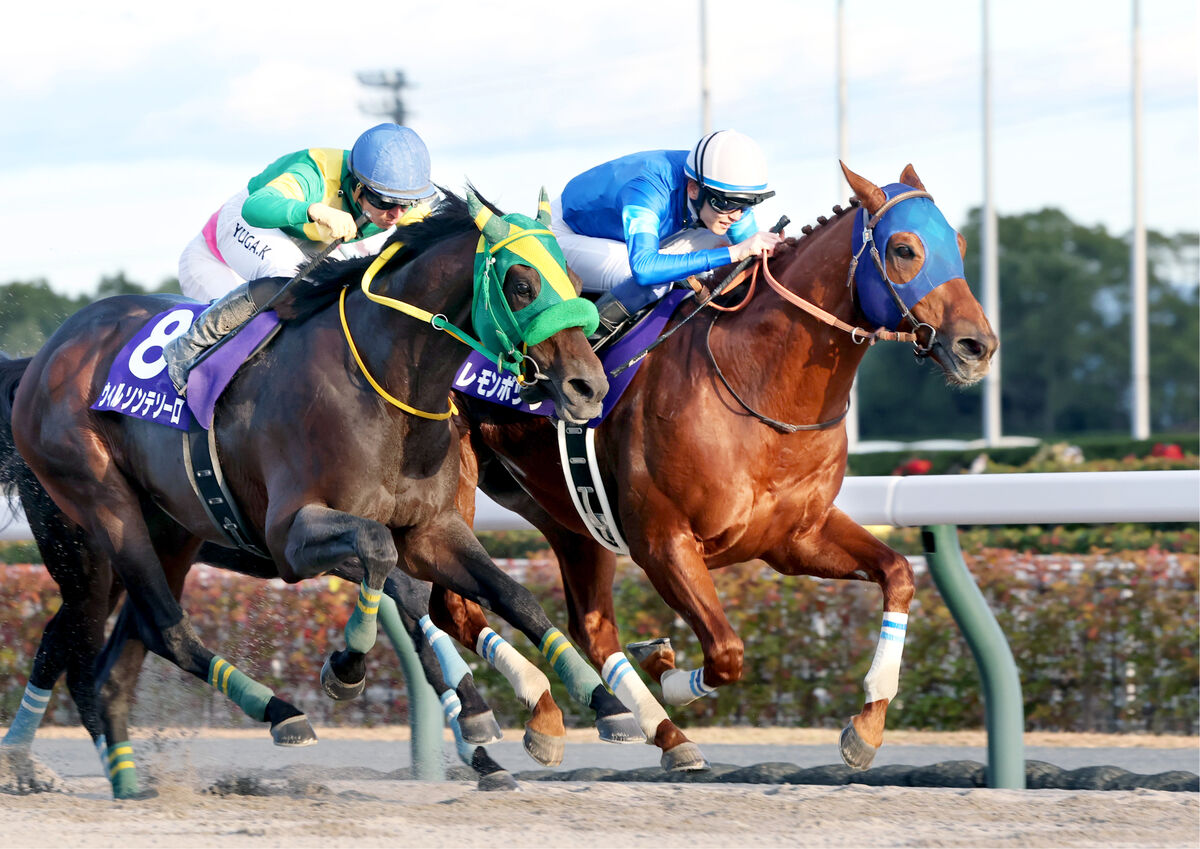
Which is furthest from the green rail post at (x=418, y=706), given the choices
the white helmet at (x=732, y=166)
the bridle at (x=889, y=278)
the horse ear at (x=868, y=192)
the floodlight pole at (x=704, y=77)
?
the floodlight pole at (x=704, y=77)

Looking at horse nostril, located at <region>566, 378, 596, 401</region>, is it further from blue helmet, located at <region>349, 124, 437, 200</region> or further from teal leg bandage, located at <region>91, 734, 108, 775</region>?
teal leg bandage, located at <region>91, 734, 108, 775</region>

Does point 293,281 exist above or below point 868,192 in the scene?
below

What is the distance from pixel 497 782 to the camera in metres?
4.43

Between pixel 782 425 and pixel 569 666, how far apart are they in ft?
2.85

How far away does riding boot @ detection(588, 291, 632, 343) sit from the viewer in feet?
14.3

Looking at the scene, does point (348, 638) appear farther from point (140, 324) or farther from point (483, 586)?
point (140, 324)

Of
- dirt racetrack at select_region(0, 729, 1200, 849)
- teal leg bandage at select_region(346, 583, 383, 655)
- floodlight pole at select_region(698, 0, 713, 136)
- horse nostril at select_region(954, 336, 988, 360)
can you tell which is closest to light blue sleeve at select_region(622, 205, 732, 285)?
horse nostril at select_region(954, 336, 988, 360)

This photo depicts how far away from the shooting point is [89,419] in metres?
4.54

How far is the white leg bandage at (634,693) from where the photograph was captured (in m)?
4.14

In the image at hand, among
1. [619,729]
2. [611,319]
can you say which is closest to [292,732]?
[619,729]

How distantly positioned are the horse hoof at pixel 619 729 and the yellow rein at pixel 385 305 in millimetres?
886

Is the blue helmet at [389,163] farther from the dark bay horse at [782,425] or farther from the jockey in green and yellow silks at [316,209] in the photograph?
the dark bay horse at [782,425]

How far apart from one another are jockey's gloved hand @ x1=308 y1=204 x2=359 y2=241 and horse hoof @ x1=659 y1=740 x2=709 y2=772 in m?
1.66

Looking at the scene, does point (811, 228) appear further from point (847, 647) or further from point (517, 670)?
point (847, 647)
